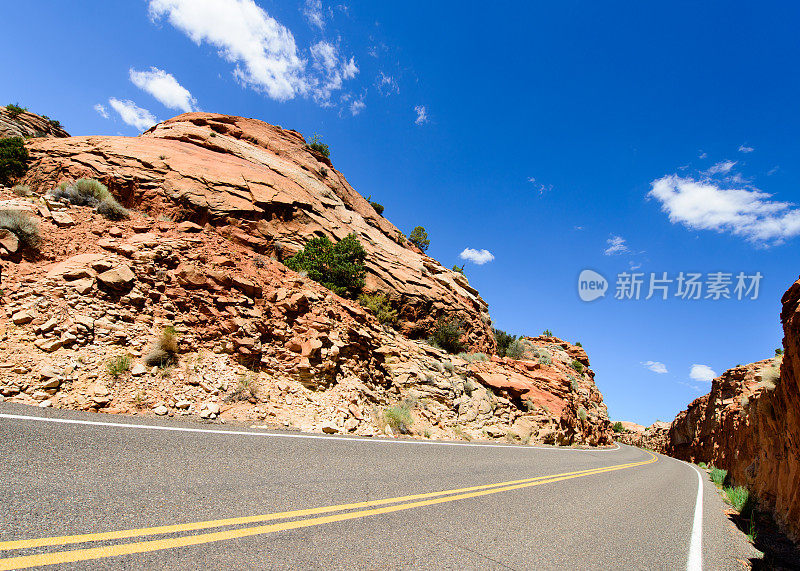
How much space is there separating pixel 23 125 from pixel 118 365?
22.3 metres

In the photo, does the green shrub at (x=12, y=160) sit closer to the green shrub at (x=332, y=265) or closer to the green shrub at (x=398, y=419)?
the green shrub at (x=332, y=265)

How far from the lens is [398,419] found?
11.8m

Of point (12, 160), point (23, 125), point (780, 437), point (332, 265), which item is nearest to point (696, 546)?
point (780, 437)

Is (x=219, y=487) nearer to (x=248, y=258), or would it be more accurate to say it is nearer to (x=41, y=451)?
(x=41, y=451)

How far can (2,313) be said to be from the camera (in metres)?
8.02

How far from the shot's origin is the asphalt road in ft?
9.80

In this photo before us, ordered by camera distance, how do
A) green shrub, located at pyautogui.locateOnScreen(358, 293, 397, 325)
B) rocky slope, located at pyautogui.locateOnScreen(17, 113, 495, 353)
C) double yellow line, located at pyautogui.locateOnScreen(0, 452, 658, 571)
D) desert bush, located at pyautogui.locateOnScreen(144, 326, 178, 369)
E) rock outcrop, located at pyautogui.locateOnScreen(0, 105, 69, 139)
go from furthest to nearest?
rock outcrop, located at pyautogui.locateOnScreen(0, 105, 69, 139) < green shrub, located at pyautogui.locateOnScreen(358, 293, 397, 325) < rocky slope, located at pyautogui.locateOnScreen(17, 113, 495, 353) < desert bush, located at pyautogui.locateOnScreen(144, 326, 178, 369) < double yellow line, located at pyautogui.locateOnScreen(0, 452, 658, 571)

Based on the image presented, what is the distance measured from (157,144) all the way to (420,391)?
17427 mm

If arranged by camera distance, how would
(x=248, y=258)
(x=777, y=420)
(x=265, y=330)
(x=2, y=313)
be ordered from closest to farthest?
(x=2, y=313) < (x=777, y=420) < (x=265, y=330) < (x=248, y=258)

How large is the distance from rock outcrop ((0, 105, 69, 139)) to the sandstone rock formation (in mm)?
11913

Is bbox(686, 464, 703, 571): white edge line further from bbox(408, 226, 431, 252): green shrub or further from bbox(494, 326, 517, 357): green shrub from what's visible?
bbox(408, 226, 431, 252): green shrub

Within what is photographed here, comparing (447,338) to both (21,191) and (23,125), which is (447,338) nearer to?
(21,191)

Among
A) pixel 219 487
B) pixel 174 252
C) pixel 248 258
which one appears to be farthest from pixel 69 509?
pixel 248 258

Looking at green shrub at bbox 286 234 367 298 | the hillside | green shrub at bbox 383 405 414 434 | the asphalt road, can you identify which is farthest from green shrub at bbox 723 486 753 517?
green shrub at bbox 286 234 367 298
